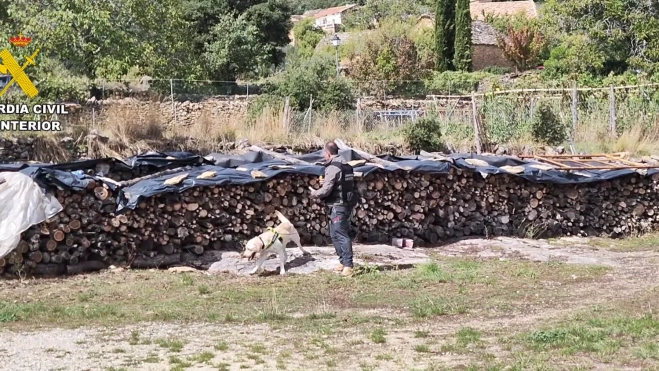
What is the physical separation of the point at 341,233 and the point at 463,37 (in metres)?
37.5

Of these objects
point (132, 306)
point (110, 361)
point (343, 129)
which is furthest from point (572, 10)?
point (110, 361)

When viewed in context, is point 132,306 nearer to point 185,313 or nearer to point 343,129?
point 185,313

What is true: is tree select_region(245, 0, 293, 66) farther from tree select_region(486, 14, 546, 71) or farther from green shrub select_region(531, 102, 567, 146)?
green shrub select_region(531, 102, 567, 146)

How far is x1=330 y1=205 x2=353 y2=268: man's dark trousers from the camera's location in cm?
1136

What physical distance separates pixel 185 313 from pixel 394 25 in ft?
119

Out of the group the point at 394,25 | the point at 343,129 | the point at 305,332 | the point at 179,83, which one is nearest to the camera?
the point at 305,332

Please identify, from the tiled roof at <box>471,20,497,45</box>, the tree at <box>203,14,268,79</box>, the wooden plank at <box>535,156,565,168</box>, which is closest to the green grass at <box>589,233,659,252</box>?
the wooden plank at <box>535,156,565,168</box>

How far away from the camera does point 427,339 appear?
7.78m

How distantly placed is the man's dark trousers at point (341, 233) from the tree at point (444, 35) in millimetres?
37658

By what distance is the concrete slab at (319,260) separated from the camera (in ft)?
38.3

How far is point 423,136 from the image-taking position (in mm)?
20875

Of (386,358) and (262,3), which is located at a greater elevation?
(262,3)

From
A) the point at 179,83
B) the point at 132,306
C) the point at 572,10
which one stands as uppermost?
the point at 572,10

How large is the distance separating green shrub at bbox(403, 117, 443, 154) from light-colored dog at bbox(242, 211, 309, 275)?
9.56m
